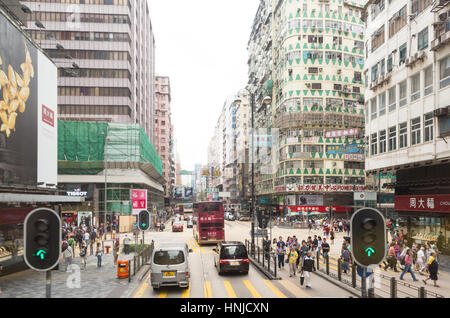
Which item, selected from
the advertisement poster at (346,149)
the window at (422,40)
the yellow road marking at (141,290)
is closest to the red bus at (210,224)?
the advertisement poster at (346,149)

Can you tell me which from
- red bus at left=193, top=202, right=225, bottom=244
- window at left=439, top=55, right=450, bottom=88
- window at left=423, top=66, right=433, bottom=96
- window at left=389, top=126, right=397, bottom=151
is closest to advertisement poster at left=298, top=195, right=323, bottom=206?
red bus at left=193, top=202, right=225, bottom=244

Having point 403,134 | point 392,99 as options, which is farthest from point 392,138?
point 392,99

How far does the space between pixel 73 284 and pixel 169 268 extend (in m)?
4.84

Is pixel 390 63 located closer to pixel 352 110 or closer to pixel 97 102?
pixel 352 110

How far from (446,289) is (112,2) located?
6653 centimetres

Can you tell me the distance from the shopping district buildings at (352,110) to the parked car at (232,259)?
8.76 meters

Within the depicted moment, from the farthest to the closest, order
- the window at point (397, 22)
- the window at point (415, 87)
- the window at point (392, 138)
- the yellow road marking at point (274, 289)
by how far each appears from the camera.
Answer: the window at point (392, 138) → the window at point (397, 22) → the window at point (415, 87) → the yellow road marking at point (274, 289)

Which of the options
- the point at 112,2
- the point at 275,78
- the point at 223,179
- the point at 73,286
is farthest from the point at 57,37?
the point at 223,179

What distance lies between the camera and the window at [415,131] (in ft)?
87.0

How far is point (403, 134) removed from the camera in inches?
1111

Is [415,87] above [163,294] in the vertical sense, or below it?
above

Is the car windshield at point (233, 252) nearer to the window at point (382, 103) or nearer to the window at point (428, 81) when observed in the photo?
the window at point (428, 81)

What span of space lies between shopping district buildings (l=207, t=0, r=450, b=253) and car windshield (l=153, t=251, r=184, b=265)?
12.4 metres
